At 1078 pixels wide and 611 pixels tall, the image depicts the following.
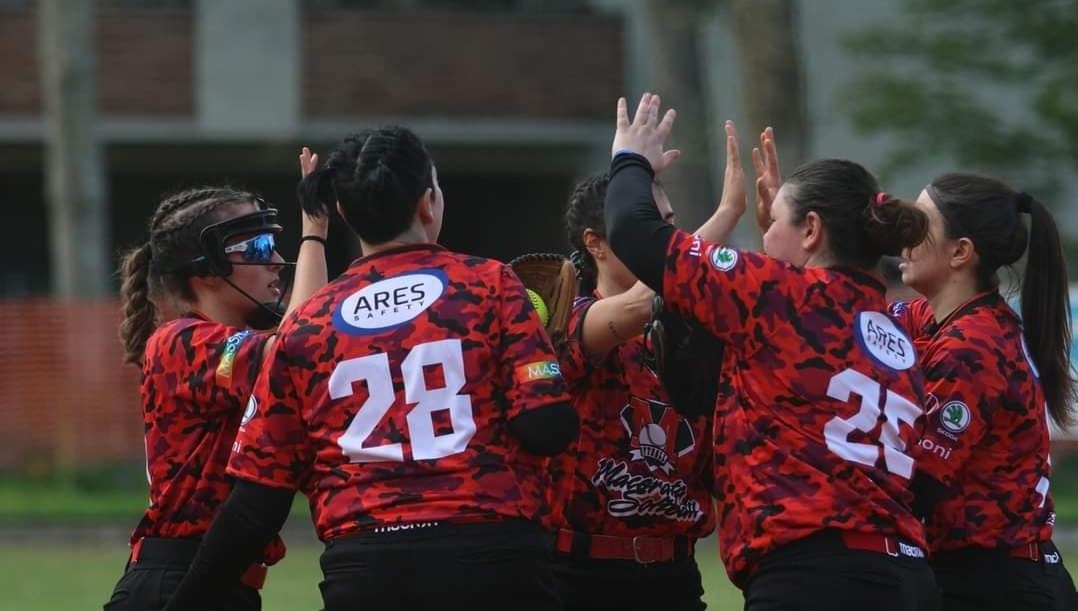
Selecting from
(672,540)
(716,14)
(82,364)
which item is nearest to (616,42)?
(716,14)

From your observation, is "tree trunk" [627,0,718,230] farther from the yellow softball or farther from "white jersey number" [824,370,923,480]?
"white jersey number" [824,370,923,480]

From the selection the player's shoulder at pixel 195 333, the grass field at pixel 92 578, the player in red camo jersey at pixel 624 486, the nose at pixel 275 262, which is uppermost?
the nose at pixel 275 262

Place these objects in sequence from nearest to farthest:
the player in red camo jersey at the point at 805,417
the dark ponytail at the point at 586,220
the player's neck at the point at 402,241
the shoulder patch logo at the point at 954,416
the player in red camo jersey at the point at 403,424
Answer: the player in red camo jersey at the point at 403,424, the player in red camo jersey at the point at 805,417, the player's neck at the point at 402,241, the shoulder patch logo at the point at 954,416, the dark ponytail at the point at 586,220

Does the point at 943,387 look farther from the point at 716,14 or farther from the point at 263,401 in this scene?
the point at 716,14

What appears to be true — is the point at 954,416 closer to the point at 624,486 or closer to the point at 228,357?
the point at 624,486

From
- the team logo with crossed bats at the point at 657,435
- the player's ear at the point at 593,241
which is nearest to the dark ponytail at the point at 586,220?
the player's ear at the point at 593,241

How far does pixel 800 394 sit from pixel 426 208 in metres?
0.96

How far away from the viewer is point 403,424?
4.02 metres

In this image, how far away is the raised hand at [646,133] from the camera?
4.38 metres

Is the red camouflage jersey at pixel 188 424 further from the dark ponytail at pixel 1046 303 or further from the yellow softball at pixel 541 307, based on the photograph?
the dark ponytail at pixel 1046 303

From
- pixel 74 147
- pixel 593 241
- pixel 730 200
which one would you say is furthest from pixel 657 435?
pixel 74 147

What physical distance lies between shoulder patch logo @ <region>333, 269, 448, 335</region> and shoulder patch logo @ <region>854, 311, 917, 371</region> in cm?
97

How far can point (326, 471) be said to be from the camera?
13.6 ft

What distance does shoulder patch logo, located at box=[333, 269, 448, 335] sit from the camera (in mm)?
4055
